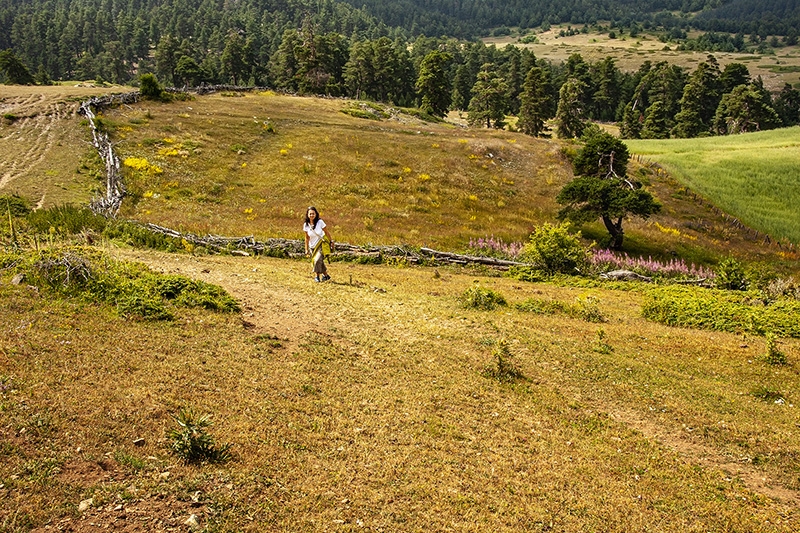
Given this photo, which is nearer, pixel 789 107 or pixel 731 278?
pixel 731 278

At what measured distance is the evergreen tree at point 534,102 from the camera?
83500 mm

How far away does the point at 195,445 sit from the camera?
23.0ft

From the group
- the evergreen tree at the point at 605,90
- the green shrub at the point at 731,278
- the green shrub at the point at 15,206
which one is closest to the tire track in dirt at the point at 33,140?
the green shrub at the point at 15,206

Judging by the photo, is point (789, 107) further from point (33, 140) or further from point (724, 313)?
point (33, 140)

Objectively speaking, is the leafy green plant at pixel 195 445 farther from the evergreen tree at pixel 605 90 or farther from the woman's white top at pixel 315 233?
the evergreen tree at pixel 605 90

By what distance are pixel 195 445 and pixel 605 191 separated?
3205 cm

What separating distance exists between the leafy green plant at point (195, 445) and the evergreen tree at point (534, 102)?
8706 centimetres

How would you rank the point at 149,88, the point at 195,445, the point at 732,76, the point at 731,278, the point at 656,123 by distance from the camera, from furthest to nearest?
the point at 732,76 → the point at 656,123 → the point at 149,88 → the point at 731,278 → the point at 195,445

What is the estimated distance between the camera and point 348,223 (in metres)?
32.1

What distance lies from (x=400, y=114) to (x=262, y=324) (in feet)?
237

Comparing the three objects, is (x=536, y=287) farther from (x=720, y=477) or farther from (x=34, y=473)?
(x=34, y=473)

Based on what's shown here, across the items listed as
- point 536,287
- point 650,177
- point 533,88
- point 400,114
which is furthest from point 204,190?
point 533,88

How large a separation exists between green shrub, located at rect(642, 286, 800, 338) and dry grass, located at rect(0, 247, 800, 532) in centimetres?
260

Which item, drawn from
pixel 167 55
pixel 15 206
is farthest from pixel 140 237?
pixel 167 55
